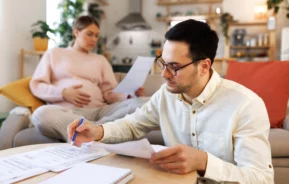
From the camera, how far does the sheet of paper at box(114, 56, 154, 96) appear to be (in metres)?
1.87

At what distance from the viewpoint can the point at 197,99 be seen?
940 mm

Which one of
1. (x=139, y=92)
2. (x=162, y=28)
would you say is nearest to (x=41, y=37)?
(x=139, y=92)

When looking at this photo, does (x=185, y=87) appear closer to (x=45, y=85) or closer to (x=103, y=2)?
(x=45, y=85)

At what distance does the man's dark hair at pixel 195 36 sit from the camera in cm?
91

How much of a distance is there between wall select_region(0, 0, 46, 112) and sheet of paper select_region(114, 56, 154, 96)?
125 cm

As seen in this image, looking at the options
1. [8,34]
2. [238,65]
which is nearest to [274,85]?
[238,65]

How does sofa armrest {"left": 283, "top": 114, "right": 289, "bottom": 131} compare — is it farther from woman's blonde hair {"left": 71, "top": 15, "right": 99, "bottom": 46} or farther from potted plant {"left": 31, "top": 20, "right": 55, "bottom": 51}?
potted plant {"left": 31, "top": 20, "right": 55, "bottom": 51}

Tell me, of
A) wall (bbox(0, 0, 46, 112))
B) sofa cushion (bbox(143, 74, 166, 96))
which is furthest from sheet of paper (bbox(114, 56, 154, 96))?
wall (bbox(0, 0, 46, 112))

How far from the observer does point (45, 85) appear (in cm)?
190

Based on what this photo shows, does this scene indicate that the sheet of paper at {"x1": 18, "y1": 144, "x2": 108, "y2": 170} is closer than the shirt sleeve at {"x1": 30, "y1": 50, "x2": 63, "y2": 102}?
Yes

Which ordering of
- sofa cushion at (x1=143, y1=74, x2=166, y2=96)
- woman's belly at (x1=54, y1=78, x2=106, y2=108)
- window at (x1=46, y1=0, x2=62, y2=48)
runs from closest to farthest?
woman's belly at (x1=54, y1=78, x2=106, y2=108) → sofa cushion at (x1=143, y1=74, x2=166, y2=96) → window at (x1=46, y1=0, x2=62, y2=48)

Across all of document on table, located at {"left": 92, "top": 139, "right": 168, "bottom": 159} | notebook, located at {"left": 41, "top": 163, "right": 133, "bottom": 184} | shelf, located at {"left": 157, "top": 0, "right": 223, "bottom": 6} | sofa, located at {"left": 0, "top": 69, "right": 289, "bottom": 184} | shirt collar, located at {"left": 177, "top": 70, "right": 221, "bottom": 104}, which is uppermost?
shelf, located at {"left": 157, "top": 0, "right": 223, "bottom": 6}

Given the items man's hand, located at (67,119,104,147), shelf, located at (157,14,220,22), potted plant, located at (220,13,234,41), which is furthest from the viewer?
shelf, located at (157,14,220,22)

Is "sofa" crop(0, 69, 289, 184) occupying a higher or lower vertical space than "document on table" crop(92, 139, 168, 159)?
lower
